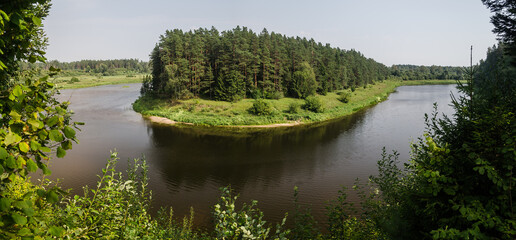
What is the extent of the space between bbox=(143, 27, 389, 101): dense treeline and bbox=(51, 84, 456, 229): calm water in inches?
552

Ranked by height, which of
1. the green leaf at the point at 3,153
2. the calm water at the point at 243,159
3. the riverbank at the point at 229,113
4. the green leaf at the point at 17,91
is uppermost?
the green leaf at the point at 17,91

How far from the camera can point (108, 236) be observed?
432 centimetres

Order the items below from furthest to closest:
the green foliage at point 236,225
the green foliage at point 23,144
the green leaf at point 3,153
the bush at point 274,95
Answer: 1. the bush at point 274,95
2. the green foliage at point 236,225
3. the green foliage at point 23,144
4. the green leaf at point 3,153

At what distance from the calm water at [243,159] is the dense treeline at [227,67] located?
1402cm

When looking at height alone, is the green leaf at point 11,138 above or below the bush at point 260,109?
above

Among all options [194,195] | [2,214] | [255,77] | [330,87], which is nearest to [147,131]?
[194,195]

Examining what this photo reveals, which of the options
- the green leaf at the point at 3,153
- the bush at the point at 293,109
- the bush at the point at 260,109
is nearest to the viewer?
the green leaf at the point at 3,153

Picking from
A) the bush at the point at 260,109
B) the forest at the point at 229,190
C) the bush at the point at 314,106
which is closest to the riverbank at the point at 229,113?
the bush at the point at 260,109

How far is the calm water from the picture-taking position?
19.5 meters

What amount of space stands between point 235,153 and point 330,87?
1930 inches

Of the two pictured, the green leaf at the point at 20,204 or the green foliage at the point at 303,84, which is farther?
the green foliage at the point at 303,84

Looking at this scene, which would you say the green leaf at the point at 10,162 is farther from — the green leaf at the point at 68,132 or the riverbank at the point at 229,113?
the riverbank at the point at 229,113

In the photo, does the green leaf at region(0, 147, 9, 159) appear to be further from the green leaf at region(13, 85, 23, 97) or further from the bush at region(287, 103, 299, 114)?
the bush at region(287, 103, 299, 114)

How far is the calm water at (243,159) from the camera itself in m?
19.5
